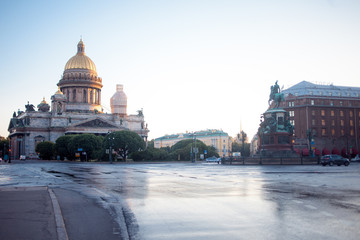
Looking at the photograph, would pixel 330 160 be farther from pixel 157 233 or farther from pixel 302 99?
→ pixel 302 99

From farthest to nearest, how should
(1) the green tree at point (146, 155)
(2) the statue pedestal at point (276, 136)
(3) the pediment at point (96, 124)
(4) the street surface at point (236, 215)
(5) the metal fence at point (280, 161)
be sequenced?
(3) the pediment at point (96, 124), (1) the green tree at point (146, 155), (2) the statue pedestal at point (276, 136), (5) the metal fence at point (280, 161), (4) the street surface at point (236, 215)

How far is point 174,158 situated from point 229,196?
276 feet

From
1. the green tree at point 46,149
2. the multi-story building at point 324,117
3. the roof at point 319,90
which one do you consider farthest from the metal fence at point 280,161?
the green tree at point 46,149

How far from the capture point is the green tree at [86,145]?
9338 centimetres

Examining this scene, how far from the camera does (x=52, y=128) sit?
123375mm

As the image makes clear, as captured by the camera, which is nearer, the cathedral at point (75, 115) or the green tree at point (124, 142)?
the green tree at point (124, 142)

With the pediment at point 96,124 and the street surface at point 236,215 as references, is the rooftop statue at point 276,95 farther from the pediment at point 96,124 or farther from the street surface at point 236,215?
the pediment at point 96,124

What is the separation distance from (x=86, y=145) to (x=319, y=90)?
66.5 meters

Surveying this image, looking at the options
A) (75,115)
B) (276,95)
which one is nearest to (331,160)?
(276,95)

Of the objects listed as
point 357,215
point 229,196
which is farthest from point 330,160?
point 357,215

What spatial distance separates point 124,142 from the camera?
87.6 metres

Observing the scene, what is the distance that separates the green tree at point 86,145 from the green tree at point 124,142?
6.46 m

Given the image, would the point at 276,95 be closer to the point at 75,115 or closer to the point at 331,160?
the point at 331,160

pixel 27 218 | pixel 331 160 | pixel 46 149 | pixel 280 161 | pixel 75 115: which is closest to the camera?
pixel 27 218
